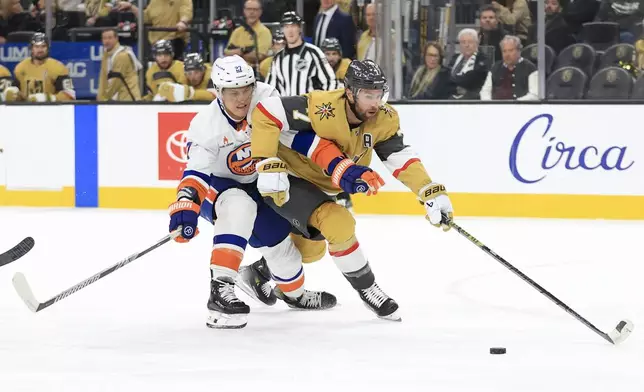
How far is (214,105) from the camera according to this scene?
162 inches

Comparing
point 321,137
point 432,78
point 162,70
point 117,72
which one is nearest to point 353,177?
point 321,137

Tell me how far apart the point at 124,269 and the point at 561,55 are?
3.60m

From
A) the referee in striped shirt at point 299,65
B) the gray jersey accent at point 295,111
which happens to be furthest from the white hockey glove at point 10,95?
the gray jersey accent at point 295,111

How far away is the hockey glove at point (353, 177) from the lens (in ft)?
12.5

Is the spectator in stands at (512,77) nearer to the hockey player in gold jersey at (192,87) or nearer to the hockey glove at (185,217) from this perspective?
the hockey player in gold jersey at (192,87)

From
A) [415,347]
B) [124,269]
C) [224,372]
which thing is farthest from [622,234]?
[224,372]

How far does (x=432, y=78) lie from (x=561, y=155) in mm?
1013

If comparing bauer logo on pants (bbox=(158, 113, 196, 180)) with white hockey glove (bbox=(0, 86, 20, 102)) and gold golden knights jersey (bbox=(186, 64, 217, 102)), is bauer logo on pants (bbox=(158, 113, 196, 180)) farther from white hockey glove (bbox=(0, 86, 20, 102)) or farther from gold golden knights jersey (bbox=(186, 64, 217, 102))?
white hockey glove (bbox=(0, 86, 20, 102))

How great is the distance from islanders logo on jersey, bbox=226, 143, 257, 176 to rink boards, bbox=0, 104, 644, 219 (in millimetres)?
3578

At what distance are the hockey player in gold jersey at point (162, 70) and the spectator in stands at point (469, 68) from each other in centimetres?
205

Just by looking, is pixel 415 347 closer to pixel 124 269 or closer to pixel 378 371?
pixel 378 371

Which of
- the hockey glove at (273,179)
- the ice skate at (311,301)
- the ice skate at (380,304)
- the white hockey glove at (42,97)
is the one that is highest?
the hockey glove at (273,179)

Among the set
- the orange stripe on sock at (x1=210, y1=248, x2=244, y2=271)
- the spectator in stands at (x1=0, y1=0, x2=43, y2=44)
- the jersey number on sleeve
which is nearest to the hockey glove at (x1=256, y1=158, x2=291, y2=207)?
the orange stripe on sock at (x1=210, y1=248, x2=244, y2=271)

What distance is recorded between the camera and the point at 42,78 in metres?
8.80
